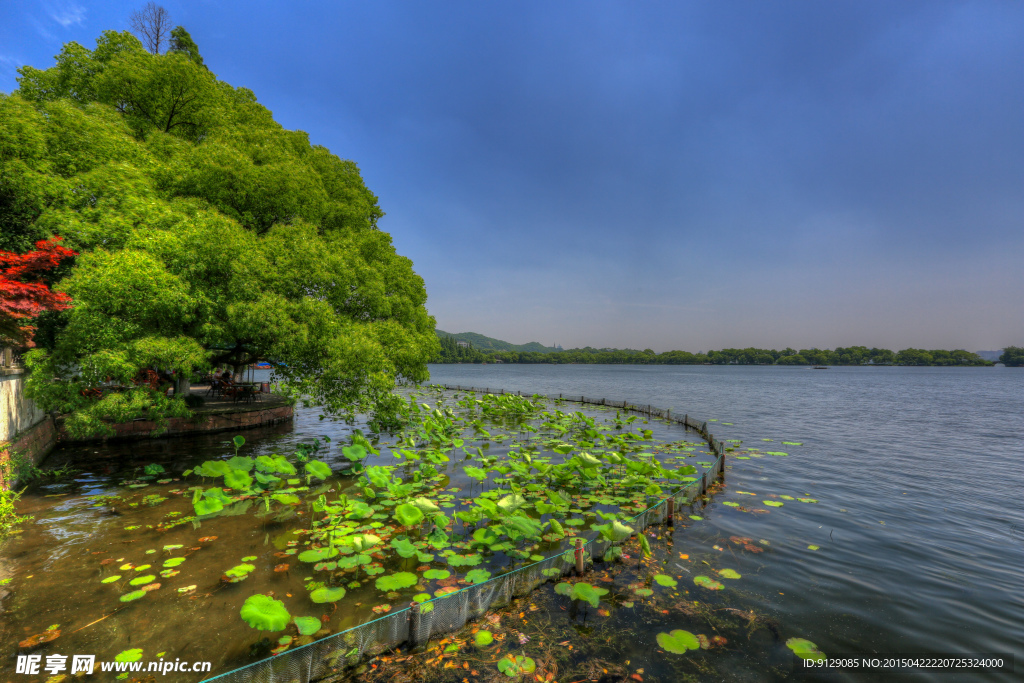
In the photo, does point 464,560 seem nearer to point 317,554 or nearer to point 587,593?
point 587,593

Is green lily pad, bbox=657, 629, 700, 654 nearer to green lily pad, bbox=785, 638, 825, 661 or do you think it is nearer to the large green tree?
green lily pad, bbox=785, 638, 825, 661

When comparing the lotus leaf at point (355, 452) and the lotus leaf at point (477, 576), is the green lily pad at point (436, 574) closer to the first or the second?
the lotus leaf at point (477, 576)

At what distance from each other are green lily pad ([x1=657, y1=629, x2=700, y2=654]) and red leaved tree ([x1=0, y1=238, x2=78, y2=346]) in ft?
44.3

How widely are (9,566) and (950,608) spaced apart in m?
14.0

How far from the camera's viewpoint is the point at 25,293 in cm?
907

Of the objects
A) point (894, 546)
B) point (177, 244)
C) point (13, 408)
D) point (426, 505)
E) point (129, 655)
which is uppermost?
point (177, 244)

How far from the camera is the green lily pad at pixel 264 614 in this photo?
3.79 m

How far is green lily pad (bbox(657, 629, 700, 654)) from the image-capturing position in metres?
4.55

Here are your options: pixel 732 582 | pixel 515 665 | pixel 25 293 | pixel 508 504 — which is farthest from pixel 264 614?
pixel 25 293

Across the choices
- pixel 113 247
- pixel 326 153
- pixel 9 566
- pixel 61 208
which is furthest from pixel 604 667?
pixel 326 153

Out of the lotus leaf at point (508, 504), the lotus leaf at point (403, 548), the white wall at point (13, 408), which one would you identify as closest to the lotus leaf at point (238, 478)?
the lotus leaf at point (403, 548)

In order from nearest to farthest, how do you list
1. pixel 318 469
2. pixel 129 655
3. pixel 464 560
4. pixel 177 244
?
1. pixel 129 655
2. pixel 464 560
3. pixel 318 469
4. pixel 177 244

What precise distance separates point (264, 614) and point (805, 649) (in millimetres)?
6147

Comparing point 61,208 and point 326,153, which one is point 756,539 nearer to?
point 61,208
